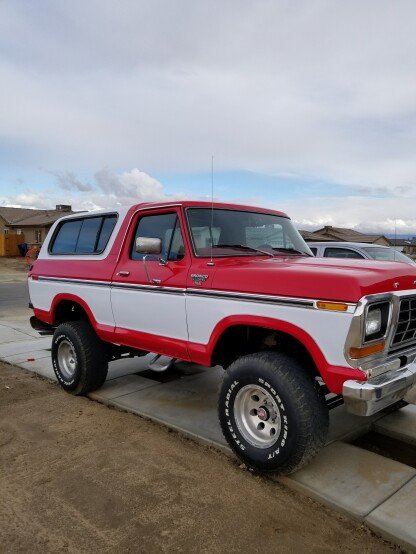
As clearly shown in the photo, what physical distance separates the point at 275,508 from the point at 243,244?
2249 millimetres

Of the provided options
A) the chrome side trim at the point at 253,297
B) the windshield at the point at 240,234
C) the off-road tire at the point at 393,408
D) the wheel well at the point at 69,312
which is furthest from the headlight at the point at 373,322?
the wheel well at the point at 69,312

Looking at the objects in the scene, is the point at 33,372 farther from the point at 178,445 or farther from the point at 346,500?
the point at 346,500

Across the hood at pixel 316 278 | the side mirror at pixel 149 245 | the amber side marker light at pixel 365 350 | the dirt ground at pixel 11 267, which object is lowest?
the dirt ground at pixel 11 267

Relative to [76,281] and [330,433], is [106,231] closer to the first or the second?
[76,281]

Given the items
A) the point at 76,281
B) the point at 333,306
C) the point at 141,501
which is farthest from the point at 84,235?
the point at 333,306

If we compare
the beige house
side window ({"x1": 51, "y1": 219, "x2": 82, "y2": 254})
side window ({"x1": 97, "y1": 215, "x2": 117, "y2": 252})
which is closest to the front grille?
side window ({"x1": 97, "y1": 215, "x2": 117, "y2": 252})

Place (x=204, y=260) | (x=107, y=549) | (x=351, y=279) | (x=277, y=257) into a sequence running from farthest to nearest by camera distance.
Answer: (x=277, y=257)
(x=204, y=260)
(x=351, y=279)
(x=107, y=549)

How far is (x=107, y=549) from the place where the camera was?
2740 mm

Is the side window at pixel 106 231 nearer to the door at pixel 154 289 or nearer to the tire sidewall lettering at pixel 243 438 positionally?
the door at pixel 154 289

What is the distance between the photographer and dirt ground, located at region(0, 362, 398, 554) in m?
2.81

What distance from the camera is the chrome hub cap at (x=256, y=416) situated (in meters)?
3.48

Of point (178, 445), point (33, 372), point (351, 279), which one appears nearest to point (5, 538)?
point (178, 445)

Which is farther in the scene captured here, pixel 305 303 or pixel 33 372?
pixel 33 372

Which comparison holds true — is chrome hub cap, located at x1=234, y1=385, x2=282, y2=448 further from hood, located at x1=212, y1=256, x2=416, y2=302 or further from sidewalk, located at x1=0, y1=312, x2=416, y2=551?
hood, located at x1=212, y1=256, x2=416, y2=302
